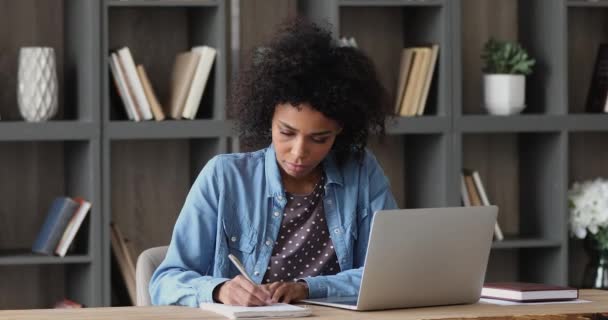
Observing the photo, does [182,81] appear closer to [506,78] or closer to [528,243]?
[506,78]

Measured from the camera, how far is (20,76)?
12.1ft

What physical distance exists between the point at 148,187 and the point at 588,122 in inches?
63.8

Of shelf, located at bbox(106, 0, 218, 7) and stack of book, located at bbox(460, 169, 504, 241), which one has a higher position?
shelf, located at bbox(106, 0, 218, 7)

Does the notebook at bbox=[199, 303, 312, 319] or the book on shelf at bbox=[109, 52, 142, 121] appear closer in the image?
the notebook at bbox=[199, 303, 312, 319]

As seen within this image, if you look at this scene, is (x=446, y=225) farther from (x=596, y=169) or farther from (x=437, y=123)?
(x=596, y=169)

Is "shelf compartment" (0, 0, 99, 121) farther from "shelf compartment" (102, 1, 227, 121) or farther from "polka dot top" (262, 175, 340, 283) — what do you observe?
"polka dot top" (262, 175, 340, 283)

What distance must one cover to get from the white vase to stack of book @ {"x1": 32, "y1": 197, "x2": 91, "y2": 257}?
30 centimetres

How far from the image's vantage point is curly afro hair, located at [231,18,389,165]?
2.49 metres

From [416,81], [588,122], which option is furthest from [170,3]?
[588,122]

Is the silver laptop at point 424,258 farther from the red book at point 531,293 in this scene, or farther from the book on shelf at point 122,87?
the book on shelf at point 122,87

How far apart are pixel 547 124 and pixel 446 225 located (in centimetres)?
207

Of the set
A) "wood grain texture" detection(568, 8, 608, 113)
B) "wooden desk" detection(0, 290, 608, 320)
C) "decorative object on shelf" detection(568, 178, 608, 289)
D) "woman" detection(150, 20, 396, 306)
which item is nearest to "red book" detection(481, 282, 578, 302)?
"wooden desk" detection(0, 290, 608, 320)

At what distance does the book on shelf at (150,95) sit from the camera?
3.75m

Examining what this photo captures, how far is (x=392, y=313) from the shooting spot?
2.10m
